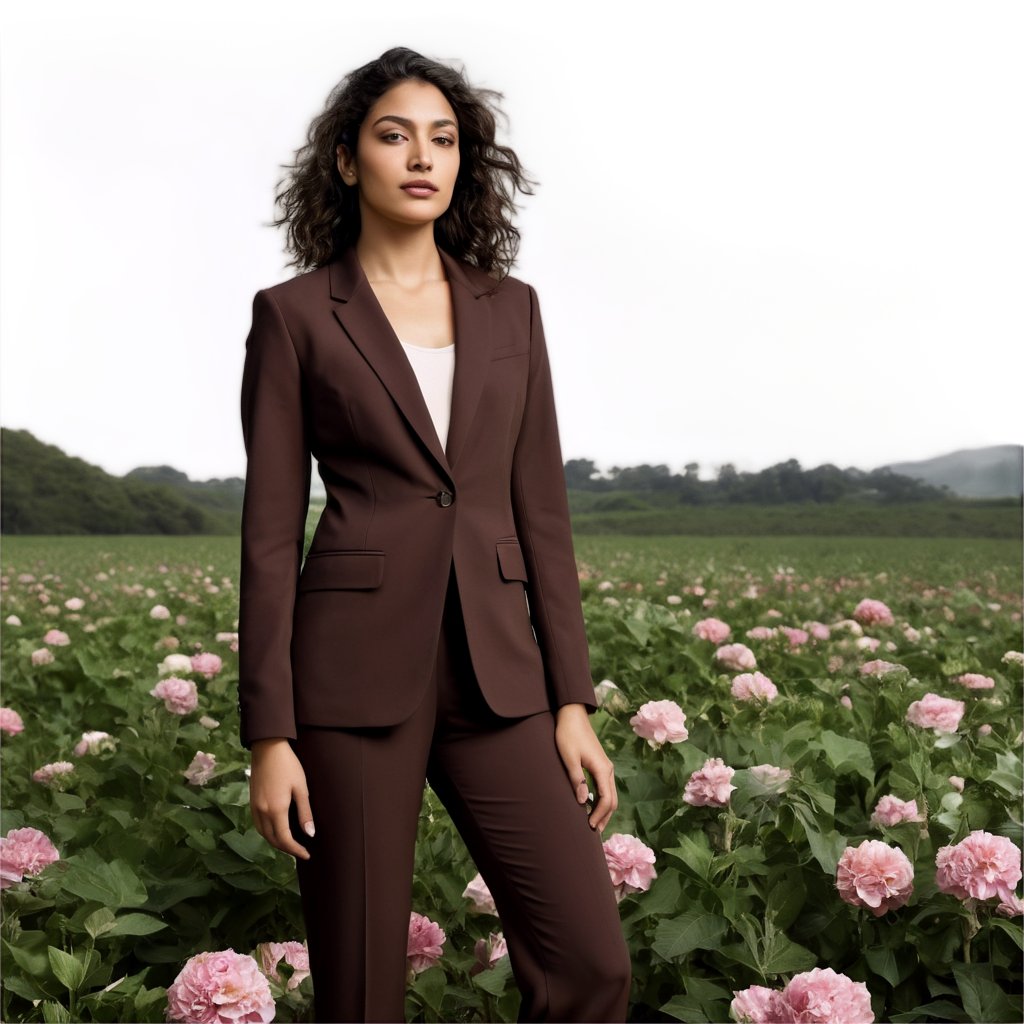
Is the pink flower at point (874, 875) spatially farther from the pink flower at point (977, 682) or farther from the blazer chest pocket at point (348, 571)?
the pink flower at point (977, 682)

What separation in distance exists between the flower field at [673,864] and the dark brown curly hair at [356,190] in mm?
1157

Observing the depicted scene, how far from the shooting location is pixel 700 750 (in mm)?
3068

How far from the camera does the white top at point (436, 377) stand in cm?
204

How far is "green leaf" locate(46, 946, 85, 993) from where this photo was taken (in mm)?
2275

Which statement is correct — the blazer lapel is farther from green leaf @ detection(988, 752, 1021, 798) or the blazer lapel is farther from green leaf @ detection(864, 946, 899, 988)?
green leaf @ detection(988, 752, 1021, 798)

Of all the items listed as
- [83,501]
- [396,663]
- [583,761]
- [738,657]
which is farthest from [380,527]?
[83,501]

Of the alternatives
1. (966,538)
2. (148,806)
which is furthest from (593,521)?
(148,806)

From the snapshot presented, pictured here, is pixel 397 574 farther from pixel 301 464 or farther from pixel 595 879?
pixel 595 879

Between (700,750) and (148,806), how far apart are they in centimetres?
139

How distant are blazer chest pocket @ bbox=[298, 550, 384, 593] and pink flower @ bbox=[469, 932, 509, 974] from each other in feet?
2.95

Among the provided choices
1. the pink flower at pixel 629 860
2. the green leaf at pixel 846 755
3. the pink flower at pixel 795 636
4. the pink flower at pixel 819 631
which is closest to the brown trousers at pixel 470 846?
the pink flower at pixel 629 860

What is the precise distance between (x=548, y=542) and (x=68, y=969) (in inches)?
45.3

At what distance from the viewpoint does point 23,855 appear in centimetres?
263

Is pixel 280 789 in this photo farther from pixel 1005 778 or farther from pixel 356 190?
pixel 1005 778
